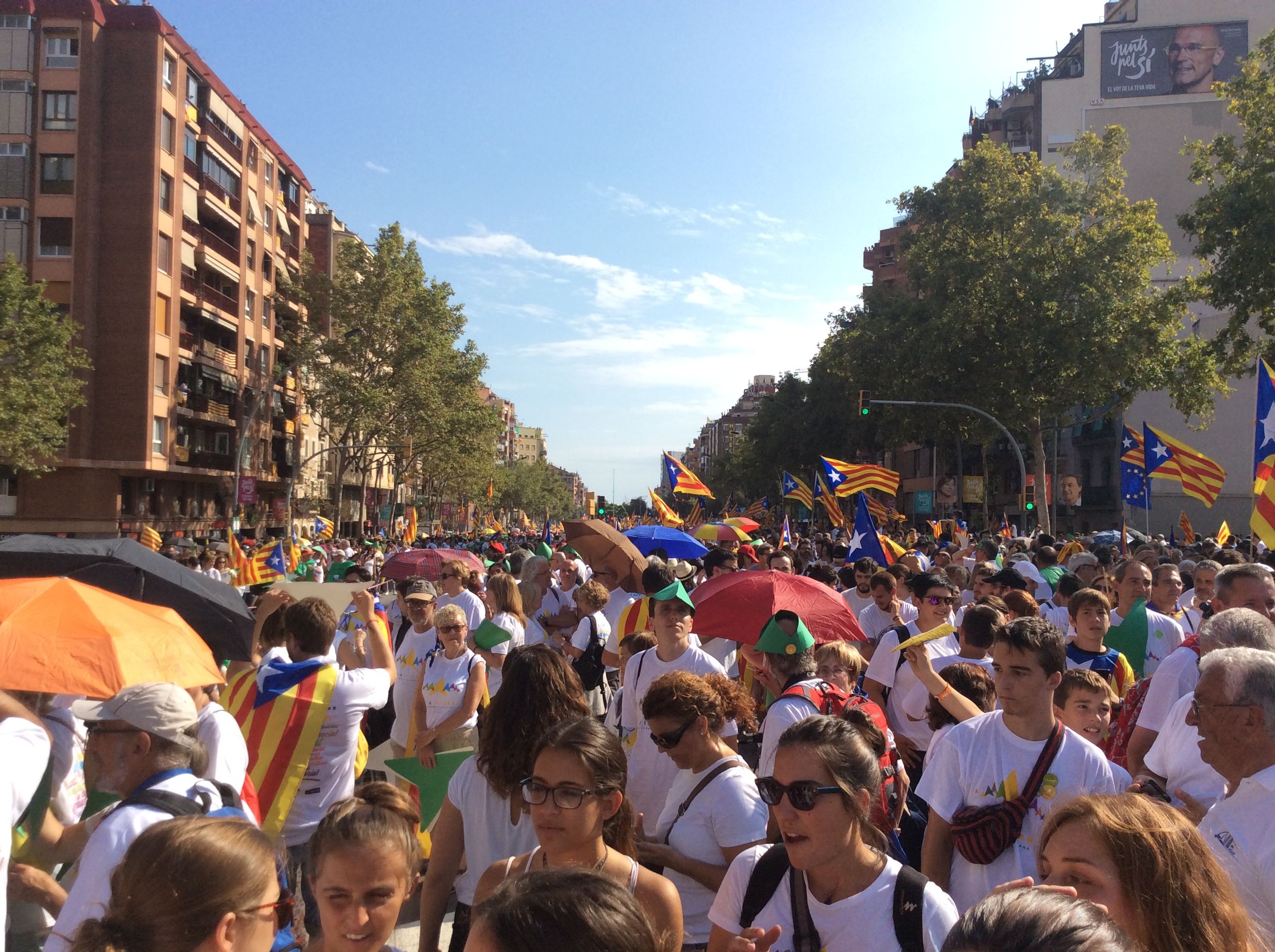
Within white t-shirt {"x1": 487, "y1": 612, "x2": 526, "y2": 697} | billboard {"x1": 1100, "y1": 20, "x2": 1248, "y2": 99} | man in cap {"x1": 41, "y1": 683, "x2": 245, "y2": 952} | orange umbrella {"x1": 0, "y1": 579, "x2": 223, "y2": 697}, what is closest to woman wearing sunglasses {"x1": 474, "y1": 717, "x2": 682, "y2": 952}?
man in cap {"x1": 41, "y1": 683, "x2": 245, "y2": 952}

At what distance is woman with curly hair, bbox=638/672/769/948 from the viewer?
356cm

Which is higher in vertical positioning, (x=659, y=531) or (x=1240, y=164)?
(x=1240, y=164)

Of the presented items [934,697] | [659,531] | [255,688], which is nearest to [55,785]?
[255,688]

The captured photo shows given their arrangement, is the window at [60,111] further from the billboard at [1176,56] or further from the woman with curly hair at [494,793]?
the billboard at [1176,56]

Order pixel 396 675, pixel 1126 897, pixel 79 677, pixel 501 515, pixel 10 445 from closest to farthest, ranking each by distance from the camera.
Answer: pixel 1126 897, pixel 79 677, pixel 396 675, pixel 10 445, pixel 501 515

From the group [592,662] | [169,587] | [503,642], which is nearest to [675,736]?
[503,642]

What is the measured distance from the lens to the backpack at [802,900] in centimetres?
265

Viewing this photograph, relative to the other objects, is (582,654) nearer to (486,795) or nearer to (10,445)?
(486,795)

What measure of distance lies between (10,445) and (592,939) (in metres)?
33.8

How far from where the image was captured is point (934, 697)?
15.4 ft

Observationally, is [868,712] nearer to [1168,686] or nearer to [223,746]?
[1168,686]

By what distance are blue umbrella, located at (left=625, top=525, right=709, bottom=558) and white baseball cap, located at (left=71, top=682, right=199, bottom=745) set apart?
10797 mm

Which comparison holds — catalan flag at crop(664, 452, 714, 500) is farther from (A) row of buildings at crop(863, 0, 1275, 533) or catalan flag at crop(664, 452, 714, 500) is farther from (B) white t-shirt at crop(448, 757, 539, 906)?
(A) row of buildings at crop(863, 0, 1275, 533)

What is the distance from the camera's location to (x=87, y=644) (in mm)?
4219
